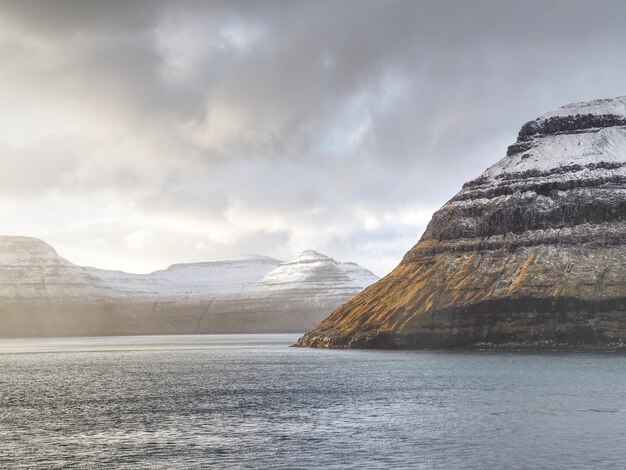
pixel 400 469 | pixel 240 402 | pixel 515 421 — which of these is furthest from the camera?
pixel 240 402

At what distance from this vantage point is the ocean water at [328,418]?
70.9m

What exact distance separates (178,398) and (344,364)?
2409 inches

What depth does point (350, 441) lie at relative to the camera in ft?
257

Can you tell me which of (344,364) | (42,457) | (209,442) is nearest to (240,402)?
(209,442)

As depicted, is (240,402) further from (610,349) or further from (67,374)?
(610,349)

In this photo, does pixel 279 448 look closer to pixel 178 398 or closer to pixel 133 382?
pixel 178 398

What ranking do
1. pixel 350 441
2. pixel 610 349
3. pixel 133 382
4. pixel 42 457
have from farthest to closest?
pixel 610 349 → pixel 133 382 → pixel 350 441 → pixel 42 457

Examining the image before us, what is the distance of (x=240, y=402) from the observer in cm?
10981

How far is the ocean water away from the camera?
70.9 metres

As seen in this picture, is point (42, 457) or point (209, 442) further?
point (209, 442)

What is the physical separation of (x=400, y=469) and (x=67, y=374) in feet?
384

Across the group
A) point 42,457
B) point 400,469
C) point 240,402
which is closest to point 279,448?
point 400,469

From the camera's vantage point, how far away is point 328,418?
3671 inches

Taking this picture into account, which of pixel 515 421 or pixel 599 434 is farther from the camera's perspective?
pixel 515 421
